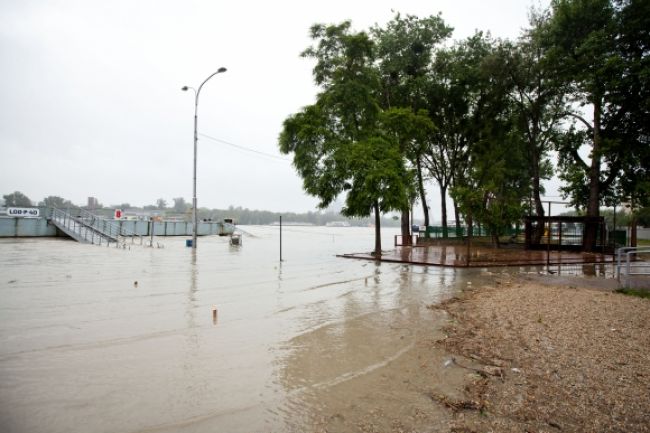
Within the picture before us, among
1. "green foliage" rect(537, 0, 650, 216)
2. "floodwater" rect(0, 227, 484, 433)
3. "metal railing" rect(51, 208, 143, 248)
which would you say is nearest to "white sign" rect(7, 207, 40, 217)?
"metal railing" rect(51, 208, 143, 248)

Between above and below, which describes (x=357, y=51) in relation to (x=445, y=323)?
above

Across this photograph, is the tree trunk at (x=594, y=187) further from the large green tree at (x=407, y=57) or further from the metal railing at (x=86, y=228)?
the metal railing at (x=86, y=228)

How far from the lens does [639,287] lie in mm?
12000

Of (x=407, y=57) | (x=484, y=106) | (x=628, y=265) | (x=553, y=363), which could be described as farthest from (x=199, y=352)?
(x=484, y=106)

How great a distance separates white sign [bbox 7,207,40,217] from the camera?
3288cm

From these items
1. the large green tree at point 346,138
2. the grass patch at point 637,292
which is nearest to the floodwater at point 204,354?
the grass patch at point 637,292

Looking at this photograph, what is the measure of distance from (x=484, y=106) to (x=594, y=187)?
12.7m

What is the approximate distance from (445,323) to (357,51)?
2234 cm

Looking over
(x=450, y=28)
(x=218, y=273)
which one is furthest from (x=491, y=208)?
(x=218, y=273)

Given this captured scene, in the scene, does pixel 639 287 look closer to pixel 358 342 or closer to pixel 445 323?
pixel 445 323

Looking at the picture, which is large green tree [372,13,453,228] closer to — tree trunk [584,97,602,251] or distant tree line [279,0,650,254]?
distant tree line [279,0,650,254]

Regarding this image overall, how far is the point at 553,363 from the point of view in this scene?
5887 millimetres

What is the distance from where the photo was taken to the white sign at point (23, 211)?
32.9 m

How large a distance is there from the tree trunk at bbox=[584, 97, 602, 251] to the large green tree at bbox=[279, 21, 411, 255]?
14.9 meters
